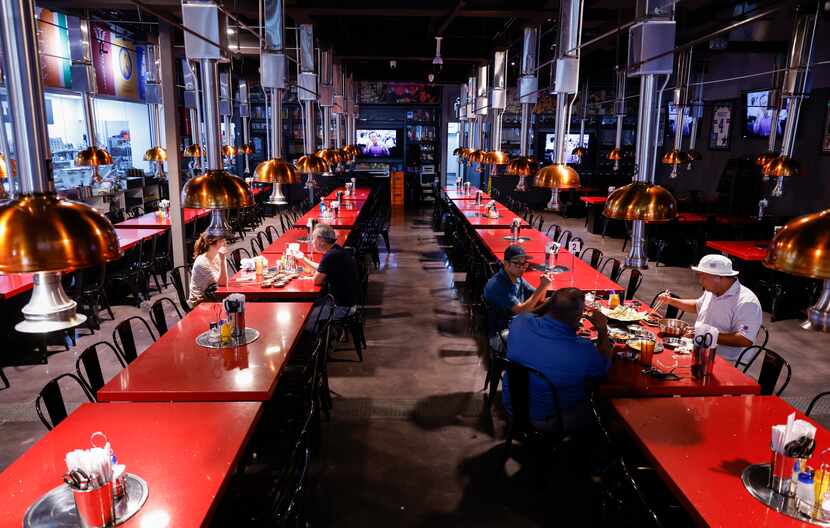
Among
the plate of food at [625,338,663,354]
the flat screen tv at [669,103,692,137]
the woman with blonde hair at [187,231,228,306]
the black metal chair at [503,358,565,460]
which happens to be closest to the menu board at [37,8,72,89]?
the woman with blonde hair at [187,231,228,306]

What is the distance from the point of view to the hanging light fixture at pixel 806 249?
A: 171 centimetres

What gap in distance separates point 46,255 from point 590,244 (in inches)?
494

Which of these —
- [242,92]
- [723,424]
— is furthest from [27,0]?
[242,92]

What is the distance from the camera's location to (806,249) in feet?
5.69

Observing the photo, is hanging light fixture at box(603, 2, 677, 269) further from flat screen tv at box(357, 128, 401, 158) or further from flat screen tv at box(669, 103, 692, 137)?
flat screen tv at box(357, 128, 401, 158)

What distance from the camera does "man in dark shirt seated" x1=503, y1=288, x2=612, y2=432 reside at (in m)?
3.63

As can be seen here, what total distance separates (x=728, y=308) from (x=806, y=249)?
312 centimetres

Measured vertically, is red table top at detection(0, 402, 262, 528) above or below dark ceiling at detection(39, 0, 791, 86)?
below

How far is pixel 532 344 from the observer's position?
378cm

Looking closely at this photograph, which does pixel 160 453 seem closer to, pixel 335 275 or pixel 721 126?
pixel 335 275

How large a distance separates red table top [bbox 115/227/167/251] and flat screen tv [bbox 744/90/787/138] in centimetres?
1136

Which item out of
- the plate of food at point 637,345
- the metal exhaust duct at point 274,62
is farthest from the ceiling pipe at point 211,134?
the plate of food at point 637,345

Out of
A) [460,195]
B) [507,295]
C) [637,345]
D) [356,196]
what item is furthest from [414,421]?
[460,195]

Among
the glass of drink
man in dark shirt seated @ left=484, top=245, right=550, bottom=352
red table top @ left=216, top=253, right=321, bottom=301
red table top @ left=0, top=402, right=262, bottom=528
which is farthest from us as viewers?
red table top @ left=216, top=253, right=321, bottom=301
